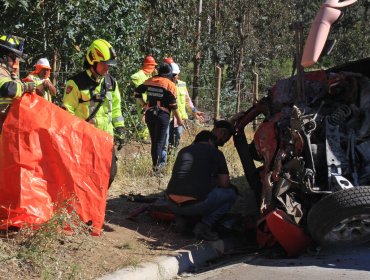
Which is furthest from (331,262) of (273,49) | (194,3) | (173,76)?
(273,49)

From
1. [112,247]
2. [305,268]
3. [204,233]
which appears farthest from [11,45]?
[305,268]

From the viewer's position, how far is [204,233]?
603 centimetres

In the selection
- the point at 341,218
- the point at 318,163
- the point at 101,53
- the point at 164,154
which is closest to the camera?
the point at 341,218

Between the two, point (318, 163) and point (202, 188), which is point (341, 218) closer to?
point (318, 163)

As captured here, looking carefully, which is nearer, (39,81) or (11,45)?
(11,45)

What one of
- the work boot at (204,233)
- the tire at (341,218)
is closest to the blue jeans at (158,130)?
the work boot at (204,233)

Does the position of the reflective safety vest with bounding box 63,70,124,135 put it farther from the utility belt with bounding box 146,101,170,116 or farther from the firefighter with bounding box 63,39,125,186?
the utility belt with bounding box 146,101,170,116

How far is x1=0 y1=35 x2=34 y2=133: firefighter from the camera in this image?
5203 millimetres

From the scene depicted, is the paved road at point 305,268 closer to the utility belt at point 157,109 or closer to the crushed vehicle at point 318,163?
the crushed vehicle at point 318,163

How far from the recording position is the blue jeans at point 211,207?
602 cm

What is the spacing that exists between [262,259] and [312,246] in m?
0.50

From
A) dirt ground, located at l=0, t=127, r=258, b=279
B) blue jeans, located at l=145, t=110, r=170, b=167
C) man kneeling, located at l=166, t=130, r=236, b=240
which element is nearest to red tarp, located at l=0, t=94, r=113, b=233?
dirt ground, located at l=0, t=127, r=258, b=279

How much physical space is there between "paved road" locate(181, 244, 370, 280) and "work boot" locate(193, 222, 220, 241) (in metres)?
0.43

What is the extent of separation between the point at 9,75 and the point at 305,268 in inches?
121
